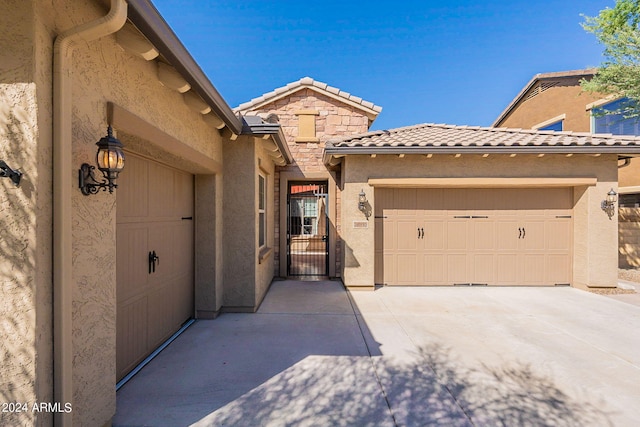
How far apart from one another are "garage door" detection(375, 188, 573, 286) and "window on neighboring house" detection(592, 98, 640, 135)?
7288 mm

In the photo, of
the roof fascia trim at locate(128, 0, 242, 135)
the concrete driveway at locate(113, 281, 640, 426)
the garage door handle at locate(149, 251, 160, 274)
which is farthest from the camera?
the garage door handle at locate(149, 251, 160, 274)

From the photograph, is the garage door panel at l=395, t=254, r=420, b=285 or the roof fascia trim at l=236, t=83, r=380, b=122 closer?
the garage door panel at l=395, t=254, r=420, b=285

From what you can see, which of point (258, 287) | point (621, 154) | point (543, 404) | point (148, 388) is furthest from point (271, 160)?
point (621, 154)

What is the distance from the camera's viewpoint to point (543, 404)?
106 inches

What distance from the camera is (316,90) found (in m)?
8.44

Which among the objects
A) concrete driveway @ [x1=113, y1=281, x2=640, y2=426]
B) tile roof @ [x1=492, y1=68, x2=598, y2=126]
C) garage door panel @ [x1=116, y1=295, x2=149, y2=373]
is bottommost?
concrete driveway @ [x1=113, y1=281, x2=640, y2=426]

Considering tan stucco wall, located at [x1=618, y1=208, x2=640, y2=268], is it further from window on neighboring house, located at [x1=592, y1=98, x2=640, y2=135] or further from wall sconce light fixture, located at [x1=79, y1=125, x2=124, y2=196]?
wall sconce light fixture, located at [x1=79, y1=125, x2=124, y2=196]

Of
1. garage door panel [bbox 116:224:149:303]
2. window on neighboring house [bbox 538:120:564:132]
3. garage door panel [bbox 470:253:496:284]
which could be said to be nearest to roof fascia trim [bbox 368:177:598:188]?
garage door panel [bbox 470:253:496:284]

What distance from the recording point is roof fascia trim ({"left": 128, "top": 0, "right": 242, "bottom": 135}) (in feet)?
6.75

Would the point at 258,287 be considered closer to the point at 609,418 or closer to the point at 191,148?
the point at 191,148

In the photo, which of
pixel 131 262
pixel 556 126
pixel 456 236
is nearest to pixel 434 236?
pixel 456 236

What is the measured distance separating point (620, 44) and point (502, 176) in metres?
6.18

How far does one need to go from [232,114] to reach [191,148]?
980mm

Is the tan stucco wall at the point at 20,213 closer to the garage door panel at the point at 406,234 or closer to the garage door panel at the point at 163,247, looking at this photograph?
the garage door panel at the point at 163,247
